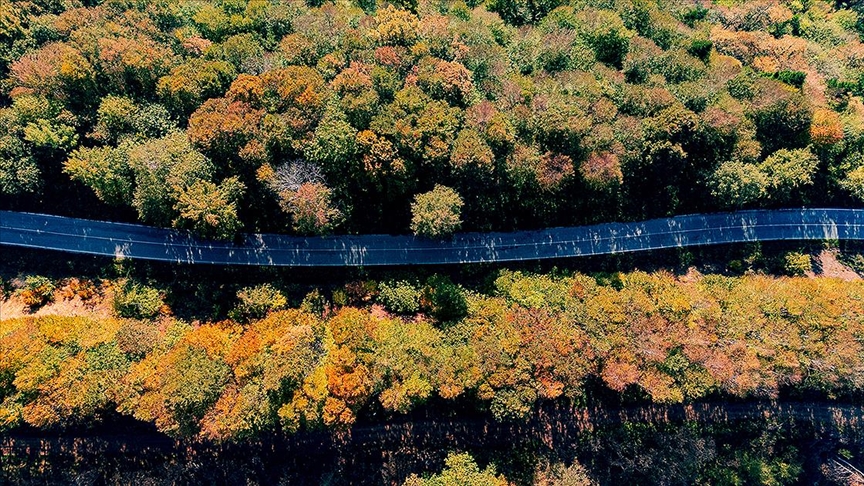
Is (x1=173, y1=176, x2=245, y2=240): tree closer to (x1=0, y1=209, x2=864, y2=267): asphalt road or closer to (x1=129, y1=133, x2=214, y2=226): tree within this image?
(x1=129, y1=133, x2=214, y2=226): tree

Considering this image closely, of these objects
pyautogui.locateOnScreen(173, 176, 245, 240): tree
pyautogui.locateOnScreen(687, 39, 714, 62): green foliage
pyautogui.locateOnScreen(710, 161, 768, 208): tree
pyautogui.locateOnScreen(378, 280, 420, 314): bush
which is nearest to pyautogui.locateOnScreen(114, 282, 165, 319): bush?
pyautogui.locateOnScreen(173, 176, 245, 240): tree

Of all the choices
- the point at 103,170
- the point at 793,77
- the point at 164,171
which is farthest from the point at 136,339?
the point at 793,77

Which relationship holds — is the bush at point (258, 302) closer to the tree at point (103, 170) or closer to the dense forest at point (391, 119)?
the dense forest at point (391, 119)

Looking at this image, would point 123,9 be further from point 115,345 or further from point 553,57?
point 553,57

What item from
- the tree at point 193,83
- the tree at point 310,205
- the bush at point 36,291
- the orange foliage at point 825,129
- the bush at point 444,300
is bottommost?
the bush at point 444,300

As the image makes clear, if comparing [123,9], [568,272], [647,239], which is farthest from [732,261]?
[123,9]

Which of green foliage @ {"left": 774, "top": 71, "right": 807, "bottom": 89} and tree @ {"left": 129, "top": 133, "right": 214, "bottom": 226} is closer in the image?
tree @ {"left": 129, "top": 133, "right": 214, "bottom": 226}

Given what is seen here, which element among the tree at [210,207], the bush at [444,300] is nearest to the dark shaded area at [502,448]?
the bush at [444,300]
